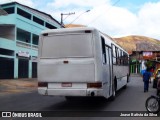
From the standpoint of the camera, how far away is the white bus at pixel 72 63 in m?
11.2

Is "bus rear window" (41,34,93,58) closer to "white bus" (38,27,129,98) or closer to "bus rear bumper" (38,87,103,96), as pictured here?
"white bus" (38,27,129,98)

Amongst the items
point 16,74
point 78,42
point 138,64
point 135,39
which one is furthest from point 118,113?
point 135,39

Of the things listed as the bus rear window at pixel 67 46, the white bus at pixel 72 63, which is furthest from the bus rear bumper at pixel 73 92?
the bus rear window at pixel 67 46

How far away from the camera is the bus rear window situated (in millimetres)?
11469

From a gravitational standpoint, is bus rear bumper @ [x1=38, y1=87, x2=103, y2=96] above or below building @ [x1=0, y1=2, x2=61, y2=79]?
below

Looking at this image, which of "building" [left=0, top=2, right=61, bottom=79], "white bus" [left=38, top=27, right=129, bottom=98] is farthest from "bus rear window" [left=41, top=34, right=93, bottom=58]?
"building" [left=0, top=2, right=61, bottom=79]

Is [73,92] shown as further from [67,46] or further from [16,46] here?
[16,46]

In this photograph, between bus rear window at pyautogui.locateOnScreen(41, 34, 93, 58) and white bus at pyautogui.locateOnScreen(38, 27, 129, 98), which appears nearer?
white bus at pyautogui.locateOnScreen(38, 27, 129, 98)

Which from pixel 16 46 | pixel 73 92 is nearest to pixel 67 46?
pixel 73 92

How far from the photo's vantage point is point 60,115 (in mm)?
10281

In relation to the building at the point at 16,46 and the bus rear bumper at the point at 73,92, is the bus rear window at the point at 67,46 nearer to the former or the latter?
the bus rear bumper at the point at 73,92

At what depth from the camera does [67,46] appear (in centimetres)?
1167

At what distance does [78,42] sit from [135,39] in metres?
169

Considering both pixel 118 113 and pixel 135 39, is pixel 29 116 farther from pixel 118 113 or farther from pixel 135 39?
pixel 135 39
